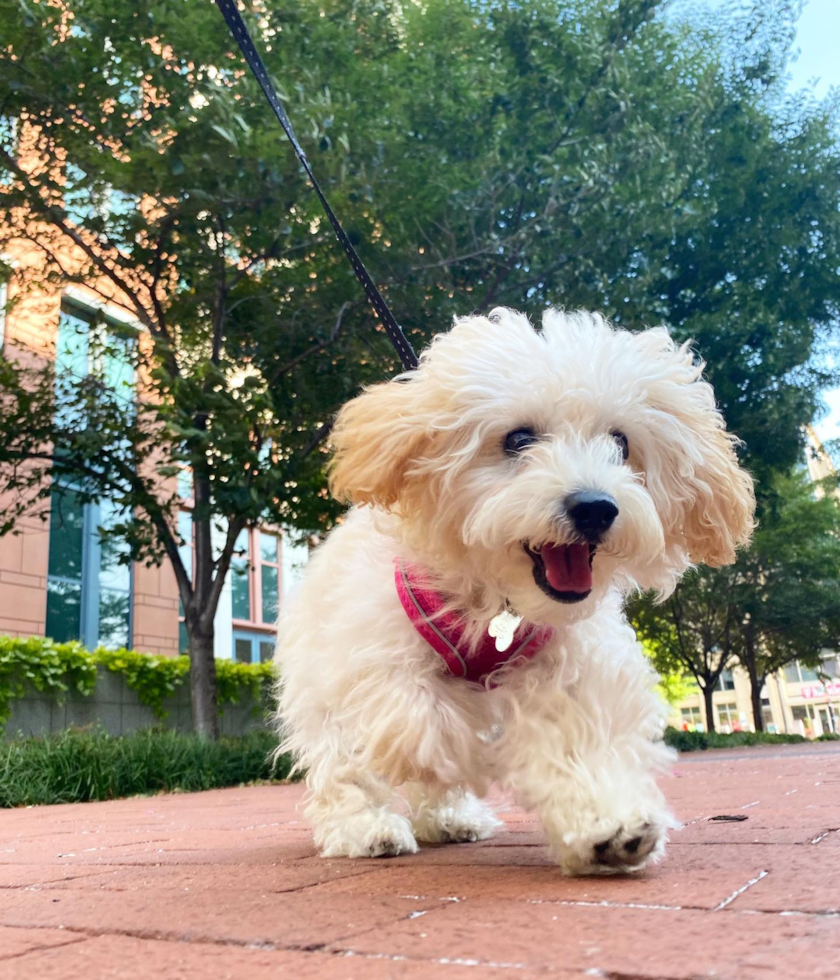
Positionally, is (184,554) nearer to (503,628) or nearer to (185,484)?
(185,484)

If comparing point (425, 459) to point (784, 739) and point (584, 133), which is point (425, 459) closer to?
point (584, 133)

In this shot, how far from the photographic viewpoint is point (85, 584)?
52.7ft

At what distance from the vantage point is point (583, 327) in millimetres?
2850

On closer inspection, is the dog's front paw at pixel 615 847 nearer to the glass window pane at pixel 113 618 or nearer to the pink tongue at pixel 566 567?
the pink tongue at pixel 566 567

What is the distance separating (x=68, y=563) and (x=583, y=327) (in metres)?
14.6

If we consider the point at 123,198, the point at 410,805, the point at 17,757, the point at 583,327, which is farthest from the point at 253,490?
the point at 583,327

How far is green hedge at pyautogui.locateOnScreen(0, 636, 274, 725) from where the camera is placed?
36.8 feet

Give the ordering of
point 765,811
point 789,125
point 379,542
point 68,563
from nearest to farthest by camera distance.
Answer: point 379,542 → point 765,811 → point 789,125 → point 68,563

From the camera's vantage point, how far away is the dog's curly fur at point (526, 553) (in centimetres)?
236

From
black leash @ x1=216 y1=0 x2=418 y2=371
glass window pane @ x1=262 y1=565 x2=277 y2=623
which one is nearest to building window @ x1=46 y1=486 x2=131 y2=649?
glass window pane @ x1=262 y1=565 x2=277 y2=623

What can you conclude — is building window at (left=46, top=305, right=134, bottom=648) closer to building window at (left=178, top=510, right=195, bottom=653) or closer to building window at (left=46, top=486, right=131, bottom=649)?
building window at (left=46, top=486, right=131, bottom=649)

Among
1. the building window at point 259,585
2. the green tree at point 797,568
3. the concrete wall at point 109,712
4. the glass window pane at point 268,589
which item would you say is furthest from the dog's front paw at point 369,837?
the green tree at point 797,568

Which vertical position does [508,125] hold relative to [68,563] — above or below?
above

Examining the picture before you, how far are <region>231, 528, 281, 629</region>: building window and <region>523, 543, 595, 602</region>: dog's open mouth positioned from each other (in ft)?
61.2
